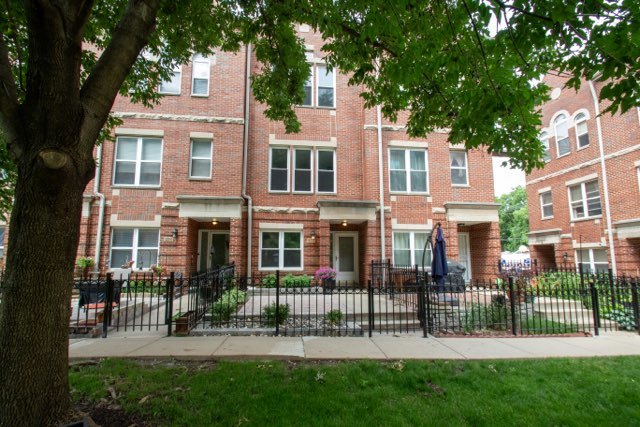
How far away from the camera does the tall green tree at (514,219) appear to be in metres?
54.8

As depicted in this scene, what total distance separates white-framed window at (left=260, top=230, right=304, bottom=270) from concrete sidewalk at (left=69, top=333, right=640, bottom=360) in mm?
7237

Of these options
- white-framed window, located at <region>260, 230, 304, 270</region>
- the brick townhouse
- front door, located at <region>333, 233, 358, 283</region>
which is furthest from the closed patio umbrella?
the brick townhouse

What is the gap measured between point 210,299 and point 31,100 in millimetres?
6350

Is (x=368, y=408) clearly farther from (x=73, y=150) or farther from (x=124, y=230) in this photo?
(x=124, y=230)

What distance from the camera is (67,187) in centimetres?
315

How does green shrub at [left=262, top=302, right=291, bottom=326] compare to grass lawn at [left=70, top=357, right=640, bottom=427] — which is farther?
green shrub at [left=262, top=302, right=291, bottom=326]

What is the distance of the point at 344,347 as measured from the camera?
6.15 metres

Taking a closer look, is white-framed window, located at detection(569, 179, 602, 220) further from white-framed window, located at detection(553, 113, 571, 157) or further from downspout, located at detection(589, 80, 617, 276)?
white-framed window, located at detection(553, 113, 571, 157)

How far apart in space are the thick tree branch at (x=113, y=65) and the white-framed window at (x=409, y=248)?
12.3m

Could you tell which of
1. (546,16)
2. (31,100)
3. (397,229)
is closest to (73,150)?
(31,100)

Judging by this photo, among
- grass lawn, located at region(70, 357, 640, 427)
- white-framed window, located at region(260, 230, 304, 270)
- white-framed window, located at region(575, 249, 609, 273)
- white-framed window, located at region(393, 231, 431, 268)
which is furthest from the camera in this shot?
white-framed window, located at region(575, 249, 609, 273)

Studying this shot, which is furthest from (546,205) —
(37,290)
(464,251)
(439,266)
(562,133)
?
(37,290)

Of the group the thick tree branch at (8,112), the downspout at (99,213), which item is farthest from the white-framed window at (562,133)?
the downspout at (99,213)

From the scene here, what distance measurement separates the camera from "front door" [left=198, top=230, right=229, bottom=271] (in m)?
14.9
